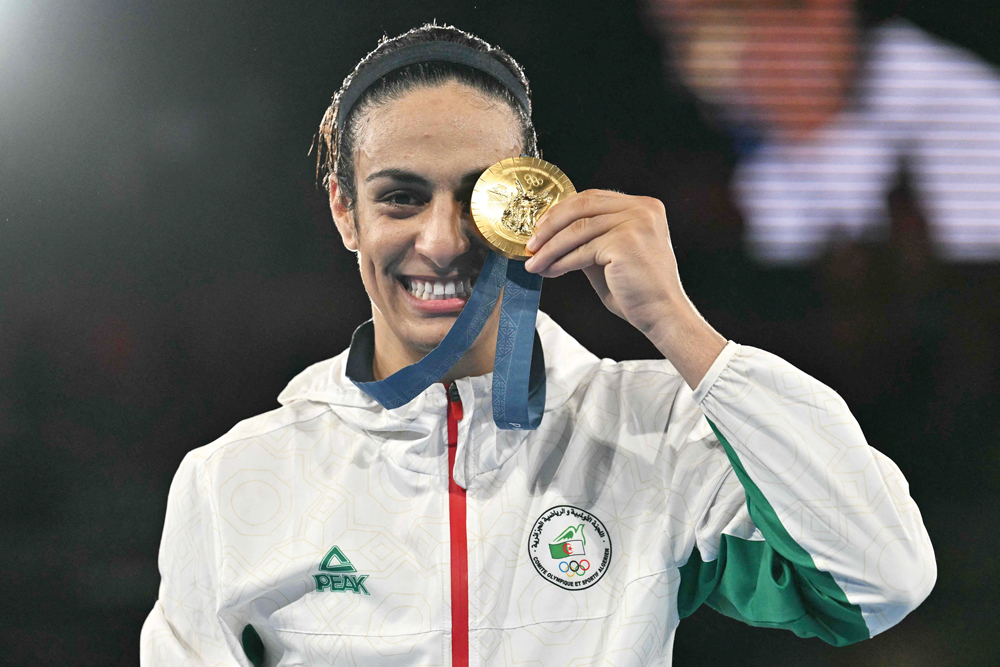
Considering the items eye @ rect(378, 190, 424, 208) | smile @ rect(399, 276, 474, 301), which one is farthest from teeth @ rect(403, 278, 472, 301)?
eye @ rect(378, 190, 424, 208)

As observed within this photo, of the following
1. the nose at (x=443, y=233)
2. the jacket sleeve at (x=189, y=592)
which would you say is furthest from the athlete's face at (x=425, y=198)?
the jacket sleeve at (x=189, y=592)

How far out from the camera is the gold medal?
4.84 feet

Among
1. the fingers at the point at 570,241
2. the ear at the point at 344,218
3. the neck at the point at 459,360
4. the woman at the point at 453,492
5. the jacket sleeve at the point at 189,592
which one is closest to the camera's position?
the fingers at the point at 570,241

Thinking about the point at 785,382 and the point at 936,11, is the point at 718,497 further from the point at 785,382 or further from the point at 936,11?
the point at 936,11

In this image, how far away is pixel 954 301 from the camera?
229cm

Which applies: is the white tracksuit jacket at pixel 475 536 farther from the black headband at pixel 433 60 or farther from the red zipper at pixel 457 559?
the black headband at pixel 433 60

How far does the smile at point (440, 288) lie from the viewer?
5.57ft

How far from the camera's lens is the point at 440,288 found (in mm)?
1697

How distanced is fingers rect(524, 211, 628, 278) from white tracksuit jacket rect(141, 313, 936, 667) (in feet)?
1.14

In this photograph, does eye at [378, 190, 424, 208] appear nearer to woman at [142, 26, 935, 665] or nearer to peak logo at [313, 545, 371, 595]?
woman at [142, 26, 935, 665]

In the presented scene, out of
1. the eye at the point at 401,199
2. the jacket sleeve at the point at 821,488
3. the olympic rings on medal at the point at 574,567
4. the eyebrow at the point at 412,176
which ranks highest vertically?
the eyebrow at the point at 412,176

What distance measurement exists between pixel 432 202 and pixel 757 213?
999 mm

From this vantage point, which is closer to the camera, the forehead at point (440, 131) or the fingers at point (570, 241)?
the fingers at point (570, 241)

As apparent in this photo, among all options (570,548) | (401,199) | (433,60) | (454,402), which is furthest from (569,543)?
(433,60)
